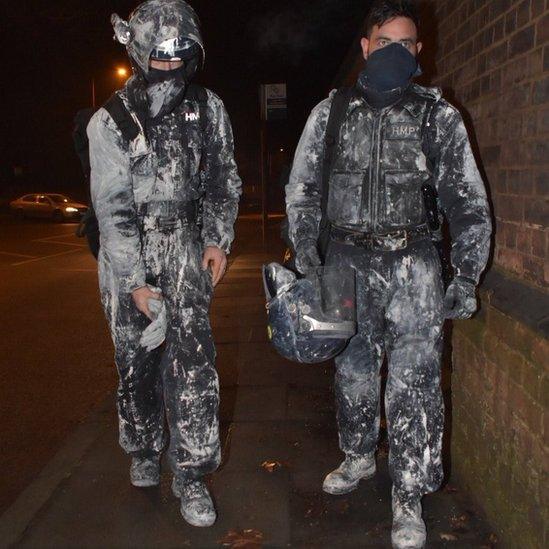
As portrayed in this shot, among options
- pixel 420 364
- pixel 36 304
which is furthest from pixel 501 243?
pixel 36 304

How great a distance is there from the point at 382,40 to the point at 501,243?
104 cm

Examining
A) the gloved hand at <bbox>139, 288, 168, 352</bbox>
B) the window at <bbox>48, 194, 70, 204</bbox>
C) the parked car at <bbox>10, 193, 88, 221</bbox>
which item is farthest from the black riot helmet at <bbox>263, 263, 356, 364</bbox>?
the window at <bbox>48, 194, 70, 204</bbox>

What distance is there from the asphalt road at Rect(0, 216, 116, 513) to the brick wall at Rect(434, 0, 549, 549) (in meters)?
2.54

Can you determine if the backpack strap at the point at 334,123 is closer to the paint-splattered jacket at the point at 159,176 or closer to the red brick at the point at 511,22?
the paint-splattered jacket at the point at 159,176

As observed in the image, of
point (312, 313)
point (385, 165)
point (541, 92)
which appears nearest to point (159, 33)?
point (385, 165)

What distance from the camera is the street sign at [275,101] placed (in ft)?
46.2

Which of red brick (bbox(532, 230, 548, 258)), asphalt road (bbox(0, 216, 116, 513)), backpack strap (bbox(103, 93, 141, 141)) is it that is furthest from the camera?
asphalt road (bbox(0, 216, 116, 513))

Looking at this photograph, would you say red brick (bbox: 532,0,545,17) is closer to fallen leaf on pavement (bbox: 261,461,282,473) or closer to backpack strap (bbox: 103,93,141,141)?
backpack strap (bbox: 103,93,141,141)

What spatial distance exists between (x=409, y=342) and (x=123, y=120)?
158 cm

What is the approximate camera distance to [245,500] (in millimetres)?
3469

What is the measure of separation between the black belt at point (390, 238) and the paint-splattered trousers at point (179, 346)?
750 mm

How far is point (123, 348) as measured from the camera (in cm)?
327

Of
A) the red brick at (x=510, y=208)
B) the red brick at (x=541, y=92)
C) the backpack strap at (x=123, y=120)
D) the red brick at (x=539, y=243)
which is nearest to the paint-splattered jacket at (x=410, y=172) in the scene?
the red brick at (x=510, y=208)

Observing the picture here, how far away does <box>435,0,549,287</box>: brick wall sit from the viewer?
256 cm
